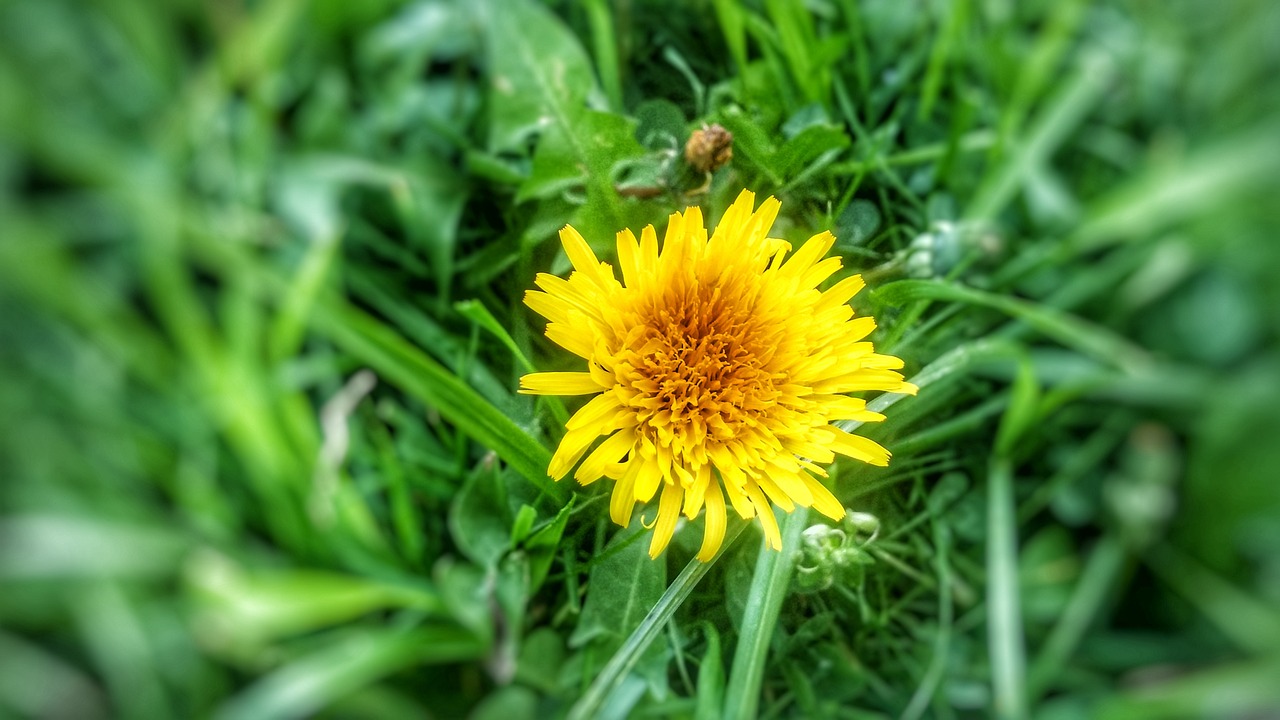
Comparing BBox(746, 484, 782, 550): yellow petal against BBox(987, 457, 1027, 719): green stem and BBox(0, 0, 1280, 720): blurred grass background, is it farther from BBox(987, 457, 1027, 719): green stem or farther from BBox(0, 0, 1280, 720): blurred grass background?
BBox(987, 457, 1027, 719): green stem

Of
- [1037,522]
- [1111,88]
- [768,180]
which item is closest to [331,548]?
[768,180]

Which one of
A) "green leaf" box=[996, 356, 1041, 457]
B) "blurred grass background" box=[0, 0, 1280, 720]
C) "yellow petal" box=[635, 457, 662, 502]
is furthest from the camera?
"green leaf" box=[996, 356, 1041, 457]

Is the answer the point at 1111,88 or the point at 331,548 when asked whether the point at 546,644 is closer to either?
the point at 331,548

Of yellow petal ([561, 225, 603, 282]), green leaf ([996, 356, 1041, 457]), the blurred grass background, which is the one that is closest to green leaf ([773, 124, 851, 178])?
the blurred grass background

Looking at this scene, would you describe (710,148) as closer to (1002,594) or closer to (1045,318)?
(1045,318)

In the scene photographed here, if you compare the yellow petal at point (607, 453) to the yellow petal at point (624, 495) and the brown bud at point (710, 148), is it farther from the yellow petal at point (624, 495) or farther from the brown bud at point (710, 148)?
the brown bud at point (710, 148)

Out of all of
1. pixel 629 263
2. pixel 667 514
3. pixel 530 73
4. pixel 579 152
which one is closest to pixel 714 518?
pixel 667 514

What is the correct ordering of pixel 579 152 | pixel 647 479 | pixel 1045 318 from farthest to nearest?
pixel 1045 318
pixel 579 152
pixel 647 479
